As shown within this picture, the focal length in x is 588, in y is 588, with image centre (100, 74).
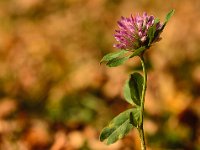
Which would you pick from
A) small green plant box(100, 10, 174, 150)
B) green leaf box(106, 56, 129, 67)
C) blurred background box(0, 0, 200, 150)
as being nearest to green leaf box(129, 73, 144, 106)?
small green plant box(100, 10, 174, 150)

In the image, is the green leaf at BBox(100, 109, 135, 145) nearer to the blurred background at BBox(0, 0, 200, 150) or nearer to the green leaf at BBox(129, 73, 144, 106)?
the green leaf at BBox(129, 73, 144, 106)

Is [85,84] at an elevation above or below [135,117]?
above

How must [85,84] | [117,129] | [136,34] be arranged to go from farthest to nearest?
[85,84]
[117,129]
[136,34]

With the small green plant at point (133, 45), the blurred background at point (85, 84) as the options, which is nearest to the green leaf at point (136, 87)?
the small green plant at point (133, 45)

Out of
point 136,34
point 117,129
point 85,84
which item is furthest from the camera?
point 85,84

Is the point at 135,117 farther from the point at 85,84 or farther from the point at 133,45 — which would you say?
the point at 85,84

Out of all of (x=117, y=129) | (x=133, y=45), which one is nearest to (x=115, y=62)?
(x=133, y=45)
